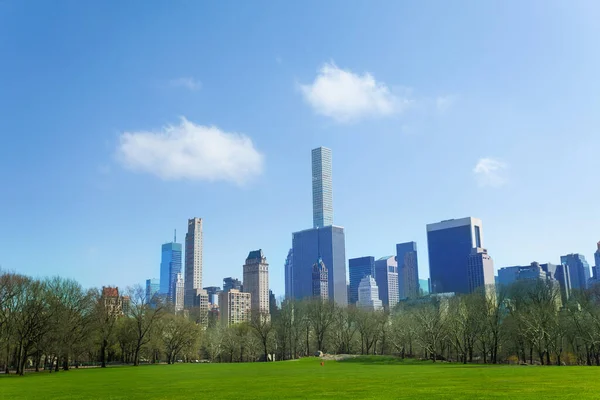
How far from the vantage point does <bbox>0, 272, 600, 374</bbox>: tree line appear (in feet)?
286

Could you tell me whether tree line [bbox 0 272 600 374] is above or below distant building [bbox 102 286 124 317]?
below

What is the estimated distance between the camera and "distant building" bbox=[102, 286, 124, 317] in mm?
112938

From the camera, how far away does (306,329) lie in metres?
137

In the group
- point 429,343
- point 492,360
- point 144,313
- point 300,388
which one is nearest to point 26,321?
point 144,313

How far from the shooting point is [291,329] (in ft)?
449

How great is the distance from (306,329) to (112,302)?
46258 millimetres

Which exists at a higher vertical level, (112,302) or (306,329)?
(112,302)

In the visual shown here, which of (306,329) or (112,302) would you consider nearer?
(112,302)

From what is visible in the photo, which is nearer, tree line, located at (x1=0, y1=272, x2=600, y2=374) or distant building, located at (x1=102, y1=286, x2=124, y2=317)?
tree line, located at (x1=0, y1=272, x2=600, y2=374)

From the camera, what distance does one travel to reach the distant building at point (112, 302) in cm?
11294

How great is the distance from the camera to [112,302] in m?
116

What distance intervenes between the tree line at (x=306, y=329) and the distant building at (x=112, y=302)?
84 cm

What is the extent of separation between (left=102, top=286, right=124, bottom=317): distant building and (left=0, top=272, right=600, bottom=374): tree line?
2.76ft

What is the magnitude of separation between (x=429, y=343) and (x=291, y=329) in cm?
4216
